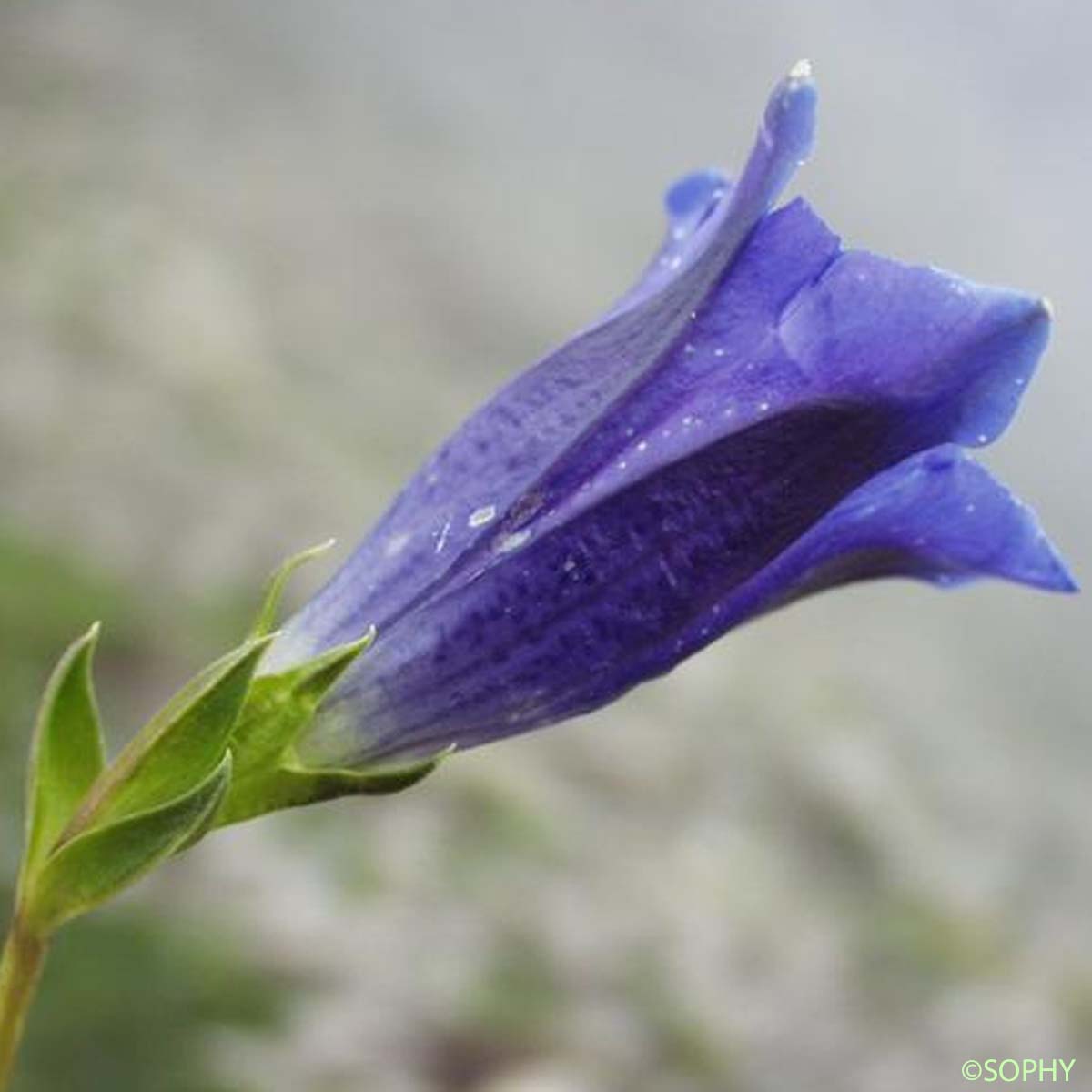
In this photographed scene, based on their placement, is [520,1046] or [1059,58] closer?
[520,1046]

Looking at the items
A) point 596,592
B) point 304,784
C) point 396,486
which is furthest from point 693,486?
point 396,486

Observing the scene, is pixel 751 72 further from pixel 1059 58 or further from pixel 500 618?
pixel 500 618

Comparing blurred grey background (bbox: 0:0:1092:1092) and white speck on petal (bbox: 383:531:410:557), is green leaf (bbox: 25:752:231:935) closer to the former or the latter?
white speck on petal (bbox: 383:531:410:557)

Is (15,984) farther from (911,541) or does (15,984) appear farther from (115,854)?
(911,541)

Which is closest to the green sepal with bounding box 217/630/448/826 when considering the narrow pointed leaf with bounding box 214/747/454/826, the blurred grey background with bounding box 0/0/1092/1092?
the narrow pointed leaf with bounding box 214/747/454/826

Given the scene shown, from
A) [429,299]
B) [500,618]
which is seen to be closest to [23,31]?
[429,299]
